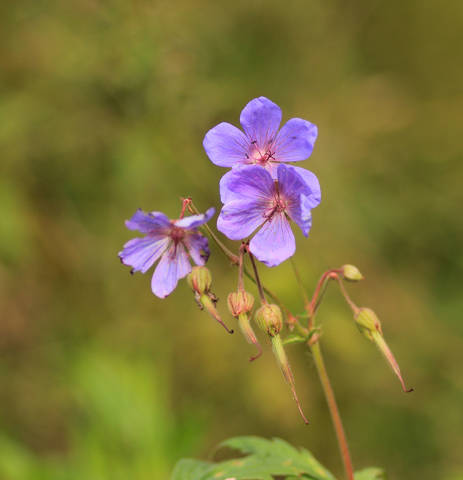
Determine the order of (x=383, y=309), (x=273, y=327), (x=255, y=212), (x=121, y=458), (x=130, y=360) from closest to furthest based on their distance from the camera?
(x=273, y=327) → (x=255, y=212) → (x=121, y=458) → (x=130, y=360) → (x=383, y=309)

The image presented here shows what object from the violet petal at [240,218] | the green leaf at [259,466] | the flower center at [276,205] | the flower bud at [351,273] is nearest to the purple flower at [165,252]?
the violet petal at [240,218]

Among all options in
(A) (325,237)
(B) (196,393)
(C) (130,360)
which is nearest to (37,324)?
(C) (130,360)

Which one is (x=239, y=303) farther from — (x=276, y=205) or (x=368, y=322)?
(x=368, y=322)

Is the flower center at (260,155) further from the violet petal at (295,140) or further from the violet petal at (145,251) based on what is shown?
the violet petal at (145,251)

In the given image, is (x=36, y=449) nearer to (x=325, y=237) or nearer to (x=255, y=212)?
(x=325, y=237)

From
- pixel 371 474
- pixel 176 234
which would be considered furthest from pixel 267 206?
A: pixel 371 474
